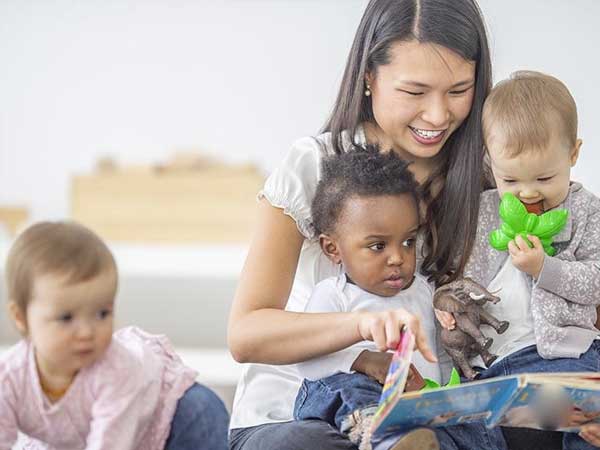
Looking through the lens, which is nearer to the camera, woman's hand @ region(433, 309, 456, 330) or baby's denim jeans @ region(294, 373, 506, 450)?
baby's denim jeans @ region(294, 373, 506, 450)

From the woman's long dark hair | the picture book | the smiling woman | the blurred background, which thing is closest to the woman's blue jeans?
the smiling woman

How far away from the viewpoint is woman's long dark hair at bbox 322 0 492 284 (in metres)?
1.88

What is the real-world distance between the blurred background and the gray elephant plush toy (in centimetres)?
231

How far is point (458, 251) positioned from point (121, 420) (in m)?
0.78

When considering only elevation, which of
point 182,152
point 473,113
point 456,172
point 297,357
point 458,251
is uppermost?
point 473,113

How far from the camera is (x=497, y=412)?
1.51 meters

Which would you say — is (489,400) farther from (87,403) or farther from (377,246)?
(87,403)

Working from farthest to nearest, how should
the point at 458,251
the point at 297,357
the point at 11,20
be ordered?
the point at 11,20, the point at 458,251, the point at 297,357

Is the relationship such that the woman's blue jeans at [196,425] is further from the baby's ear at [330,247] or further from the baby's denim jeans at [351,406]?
the baby's ear at [330,247]

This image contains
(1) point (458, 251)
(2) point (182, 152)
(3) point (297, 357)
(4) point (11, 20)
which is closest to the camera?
(3) point (297, 357)

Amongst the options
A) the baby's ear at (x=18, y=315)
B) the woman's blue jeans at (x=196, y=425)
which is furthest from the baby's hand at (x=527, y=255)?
the baby's ear at (x=18, y=315)

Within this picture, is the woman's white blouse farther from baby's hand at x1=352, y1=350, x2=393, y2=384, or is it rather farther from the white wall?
the white wall

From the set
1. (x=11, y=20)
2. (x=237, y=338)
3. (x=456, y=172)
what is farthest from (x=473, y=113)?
(x=11, y=20)

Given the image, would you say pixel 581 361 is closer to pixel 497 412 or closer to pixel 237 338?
Result: pixel 497 412
